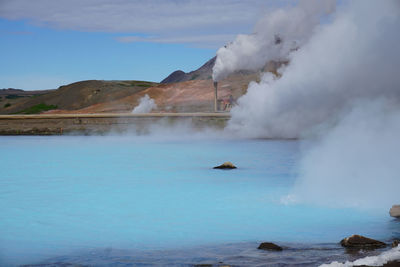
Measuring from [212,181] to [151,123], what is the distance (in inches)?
1224

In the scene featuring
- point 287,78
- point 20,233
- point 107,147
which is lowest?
point 20,233

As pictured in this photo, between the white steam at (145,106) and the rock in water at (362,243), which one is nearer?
the rock in water at (362,243)

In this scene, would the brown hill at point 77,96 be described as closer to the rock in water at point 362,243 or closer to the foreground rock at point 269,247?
the foreground rock at point 269,247

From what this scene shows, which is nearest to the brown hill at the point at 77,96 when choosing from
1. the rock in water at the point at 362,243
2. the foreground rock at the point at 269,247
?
the foreground rock at the point at 269,247

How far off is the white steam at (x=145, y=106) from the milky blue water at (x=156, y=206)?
30074mm

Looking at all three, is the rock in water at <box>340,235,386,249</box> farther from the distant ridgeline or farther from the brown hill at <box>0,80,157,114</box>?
the brown hill at <box>0,80,157,114</box>

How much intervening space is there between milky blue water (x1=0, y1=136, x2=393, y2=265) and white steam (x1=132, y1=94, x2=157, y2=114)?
98.7 feet

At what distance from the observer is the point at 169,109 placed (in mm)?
65875

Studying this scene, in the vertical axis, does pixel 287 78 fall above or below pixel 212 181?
above

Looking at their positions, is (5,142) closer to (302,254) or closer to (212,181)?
(212,181)

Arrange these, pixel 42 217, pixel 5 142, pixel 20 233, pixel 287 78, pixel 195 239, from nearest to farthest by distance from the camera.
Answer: pixel 195 239
pixel 20 233
pixel 42 217
pixel 287 78
pixel 5 142

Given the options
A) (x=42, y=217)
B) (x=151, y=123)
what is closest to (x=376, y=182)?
(x=42, y=217)

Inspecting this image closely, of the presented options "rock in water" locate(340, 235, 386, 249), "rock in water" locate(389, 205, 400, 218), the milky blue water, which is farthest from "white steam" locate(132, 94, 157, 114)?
"rock in water" locate(340, 235, 386, 249)

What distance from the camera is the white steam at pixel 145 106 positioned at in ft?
213
